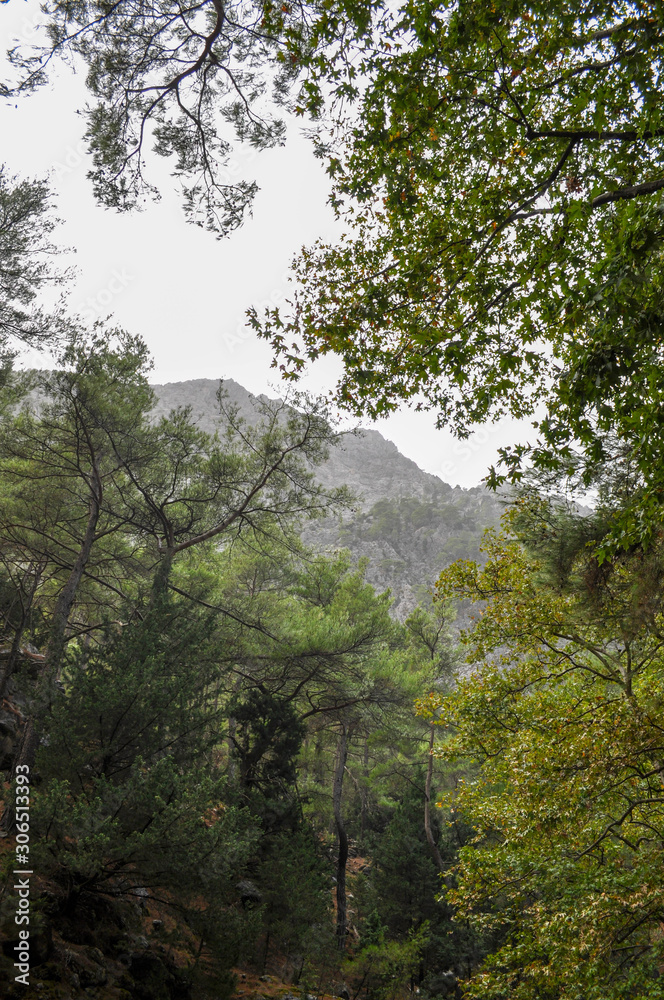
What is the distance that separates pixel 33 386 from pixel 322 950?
11.8m

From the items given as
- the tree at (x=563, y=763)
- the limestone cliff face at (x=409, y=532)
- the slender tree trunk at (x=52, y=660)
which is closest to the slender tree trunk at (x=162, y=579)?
the slender tree trunk at (x=52, y=660)

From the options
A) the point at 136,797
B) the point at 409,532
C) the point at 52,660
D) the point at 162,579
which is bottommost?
the point at 136,797

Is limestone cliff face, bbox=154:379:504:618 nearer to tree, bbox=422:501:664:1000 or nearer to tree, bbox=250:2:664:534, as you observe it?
tree, bbox=422:501:664:1000

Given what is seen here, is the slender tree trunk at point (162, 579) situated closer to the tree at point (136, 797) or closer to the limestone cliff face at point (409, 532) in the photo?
the tree at point (136, 797)

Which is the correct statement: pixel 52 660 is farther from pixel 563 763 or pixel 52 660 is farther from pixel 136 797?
pixel 563 763

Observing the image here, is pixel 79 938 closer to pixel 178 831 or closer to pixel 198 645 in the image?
pixel 178 831

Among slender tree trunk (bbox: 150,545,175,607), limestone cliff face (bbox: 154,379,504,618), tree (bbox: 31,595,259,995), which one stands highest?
limestone cliff face (bbox: 154,379,504,618)

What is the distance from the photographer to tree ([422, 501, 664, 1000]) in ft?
16.6

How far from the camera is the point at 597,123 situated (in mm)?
2939

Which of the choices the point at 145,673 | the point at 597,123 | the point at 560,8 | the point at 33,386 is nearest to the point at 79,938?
the point at 145,673

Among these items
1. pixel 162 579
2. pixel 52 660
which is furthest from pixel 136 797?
pixel 162 579

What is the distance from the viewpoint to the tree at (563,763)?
5.05 metres

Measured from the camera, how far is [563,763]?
5.63 m

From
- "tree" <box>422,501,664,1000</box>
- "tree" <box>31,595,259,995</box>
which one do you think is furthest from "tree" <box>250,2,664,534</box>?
"tree" <box>31,595,259,995</box>
